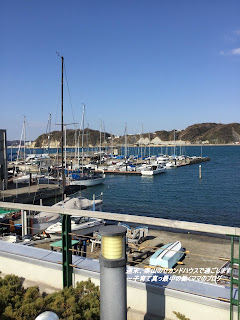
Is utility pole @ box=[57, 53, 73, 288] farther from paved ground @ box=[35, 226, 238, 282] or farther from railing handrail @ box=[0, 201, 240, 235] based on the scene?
paved ground @ box=[35, 226, 238, 282]

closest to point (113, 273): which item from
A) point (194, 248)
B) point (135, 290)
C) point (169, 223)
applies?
point (169, 223)

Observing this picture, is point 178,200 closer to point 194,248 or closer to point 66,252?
point 194,248

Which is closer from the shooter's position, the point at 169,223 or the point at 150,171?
the point at 169,223

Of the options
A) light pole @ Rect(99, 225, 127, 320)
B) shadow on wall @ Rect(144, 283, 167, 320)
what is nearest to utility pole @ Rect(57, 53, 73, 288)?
shadow on wall @ Rect(144, 283, 167, 320)

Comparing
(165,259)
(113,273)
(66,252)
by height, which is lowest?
(165,259)

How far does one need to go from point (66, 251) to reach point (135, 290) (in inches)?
41.4

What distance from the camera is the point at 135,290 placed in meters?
3.65

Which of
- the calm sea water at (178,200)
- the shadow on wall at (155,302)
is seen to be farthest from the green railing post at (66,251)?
the calm sea water at (178,200)

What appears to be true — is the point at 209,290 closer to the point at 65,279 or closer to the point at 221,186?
the point at 65,279

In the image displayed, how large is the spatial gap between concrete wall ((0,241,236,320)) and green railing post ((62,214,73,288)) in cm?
10

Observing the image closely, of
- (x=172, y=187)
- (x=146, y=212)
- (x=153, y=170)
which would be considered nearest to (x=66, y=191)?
(x=146, y=212)

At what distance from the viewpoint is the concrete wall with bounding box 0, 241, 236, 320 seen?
10.7ft

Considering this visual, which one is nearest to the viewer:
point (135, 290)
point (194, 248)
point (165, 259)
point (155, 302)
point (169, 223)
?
point (169, 223)

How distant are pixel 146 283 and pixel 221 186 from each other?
4533 cm
